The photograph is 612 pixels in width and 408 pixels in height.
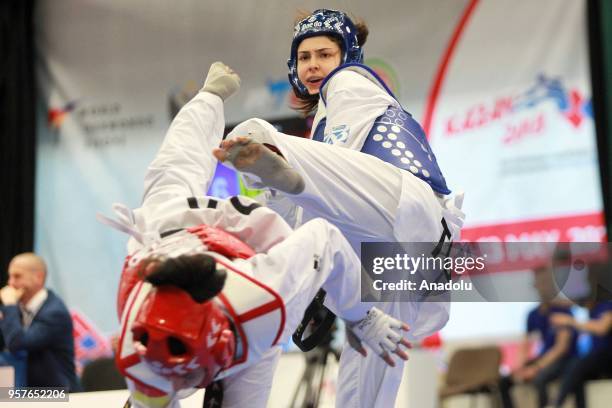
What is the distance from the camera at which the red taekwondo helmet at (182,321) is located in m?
2.15

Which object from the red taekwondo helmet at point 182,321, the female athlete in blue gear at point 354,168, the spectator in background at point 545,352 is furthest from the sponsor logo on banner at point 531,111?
the red taekwondo helmet at point 182,321

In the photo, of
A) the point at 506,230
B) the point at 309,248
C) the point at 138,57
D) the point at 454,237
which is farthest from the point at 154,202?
the point at 138,57

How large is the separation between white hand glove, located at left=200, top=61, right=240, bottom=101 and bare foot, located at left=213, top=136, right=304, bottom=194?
0.58 metres

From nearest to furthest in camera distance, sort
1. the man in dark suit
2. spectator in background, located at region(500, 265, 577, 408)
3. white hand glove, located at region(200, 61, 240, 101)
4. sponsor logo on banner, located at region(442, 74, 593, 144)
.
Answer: spectator in background, located at region(500, 265, 577, 408) → white hand glove, located at region(200, 61, 240, 101) → the man in dark suit → sponsor logo on banner, located at region(442, 74, 593, 144)

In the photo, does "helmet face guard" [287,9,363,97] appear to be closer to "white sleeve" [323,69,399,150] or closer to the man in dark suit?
"white sleeve" [323,69,399,150]

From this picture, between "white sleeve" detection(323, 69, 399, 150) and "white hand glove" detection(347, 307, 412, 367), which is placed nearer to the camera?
"white hand glove" detection(347, 307, 412, 367)

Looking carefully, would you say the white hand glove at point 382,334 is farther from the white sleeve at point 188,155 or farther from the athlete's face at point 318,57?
the athlete's face at point 318,57

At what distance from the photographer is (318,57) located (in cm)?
345

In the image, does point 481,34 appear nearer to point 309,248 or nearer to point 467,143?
point 467,143

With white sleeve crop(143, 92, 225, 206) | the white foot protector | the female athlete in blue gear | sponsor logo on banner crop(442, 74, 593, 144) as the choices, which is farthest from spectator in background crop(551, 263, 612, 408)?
sponsor logo on banner crop(442, 74, 593, 144)

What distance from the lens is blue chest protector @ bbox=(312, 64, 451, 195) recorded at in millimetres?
2992

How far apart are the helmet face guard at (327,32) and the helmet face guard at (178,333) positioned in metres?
1.54

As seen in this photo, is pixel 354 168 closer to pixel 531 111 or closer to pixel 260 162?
pixel 260 162

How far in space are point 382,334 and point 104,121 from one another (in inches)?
200
